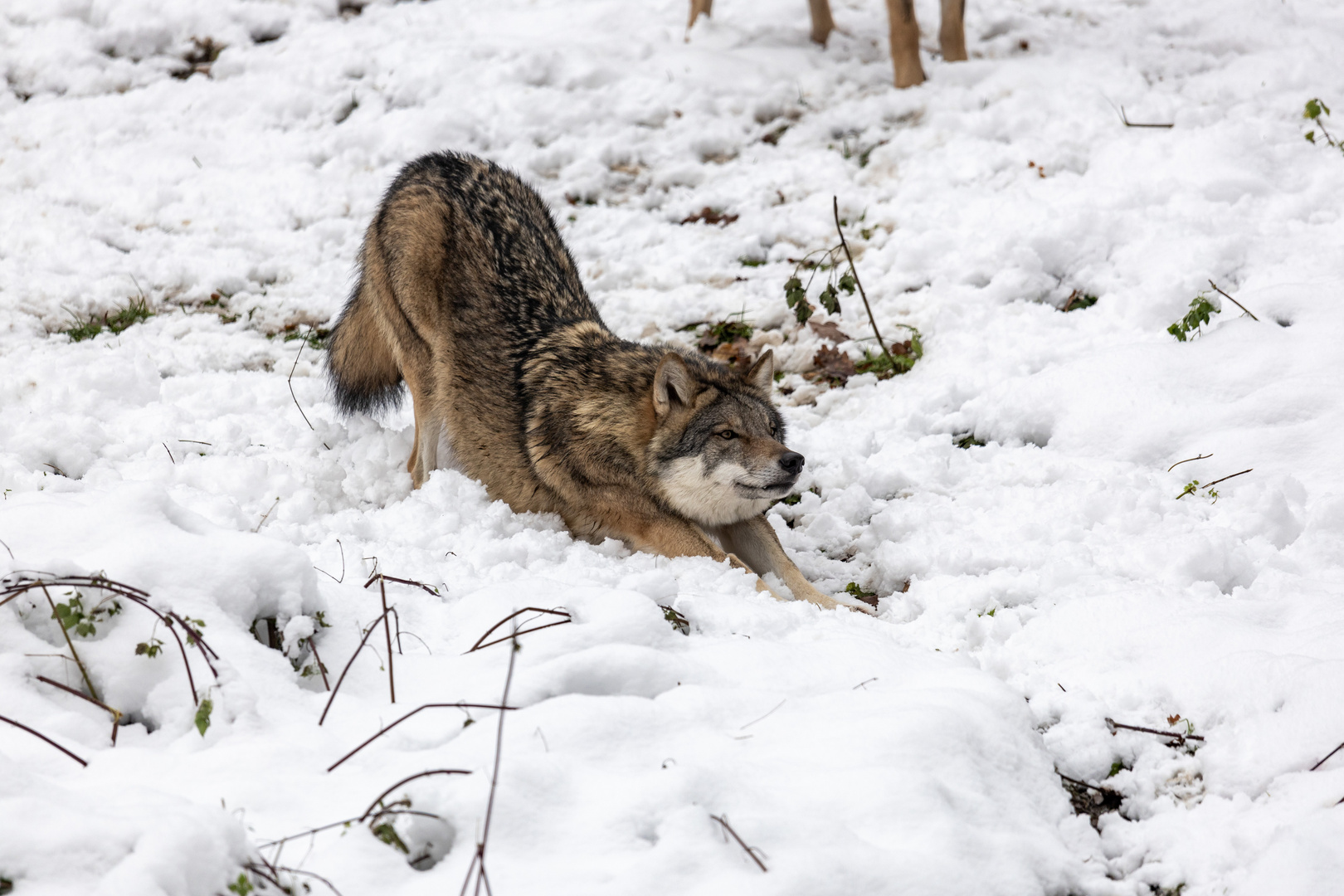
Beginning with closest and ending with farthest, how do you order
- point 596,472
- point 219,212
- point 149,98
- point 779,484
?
point 779,484 < point 596,472 < point 219,212 < point 149,98

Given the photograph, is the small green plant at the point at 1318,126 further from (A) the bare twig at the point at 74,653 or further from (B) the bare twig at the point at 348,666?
(A) the bare twig at the point at 74,653

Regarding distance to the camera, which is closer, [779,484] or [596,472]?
[779,484]

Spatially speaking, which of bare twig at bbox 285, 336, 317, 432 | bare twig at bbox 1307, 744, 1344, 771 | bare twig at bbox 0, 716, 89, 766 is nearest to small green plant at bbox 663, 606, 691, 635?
bare twig at bbox 0, 716, 89, 766

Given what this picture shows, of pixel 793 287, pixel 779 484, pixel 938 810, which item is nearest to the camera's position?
pixel 938 810

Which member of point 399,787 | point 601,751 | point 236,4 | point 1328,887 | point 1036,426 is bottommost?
point 1036,426

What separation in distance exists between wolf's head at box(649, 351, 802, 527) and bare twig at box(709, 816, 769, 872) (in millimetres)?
2435

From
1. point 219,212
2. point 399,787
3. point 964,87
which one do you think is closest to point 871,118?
point 964,87

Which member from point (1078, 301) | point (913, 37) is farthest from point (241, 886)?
point (913, 37)

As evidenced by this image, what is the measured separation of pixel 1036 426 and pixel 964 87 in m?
4.56

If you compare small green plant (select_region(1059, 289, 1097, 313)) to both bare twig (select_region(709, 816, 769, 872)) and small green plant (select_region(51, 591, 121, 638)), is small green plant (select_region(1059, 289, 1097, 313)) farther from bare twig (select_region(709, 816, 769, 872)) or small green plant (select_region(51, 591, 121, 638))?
small green plant (select_region(51, 591, 121, 638))

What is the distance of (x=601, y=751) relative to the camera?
2.67 meters

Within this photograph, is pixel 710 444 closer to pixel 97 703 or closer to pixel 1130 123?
pixel 97 703

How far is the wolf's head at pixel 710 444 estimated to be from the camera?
477 cm

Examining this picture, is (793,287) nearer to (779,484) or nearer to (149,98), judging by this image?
(779,484)
